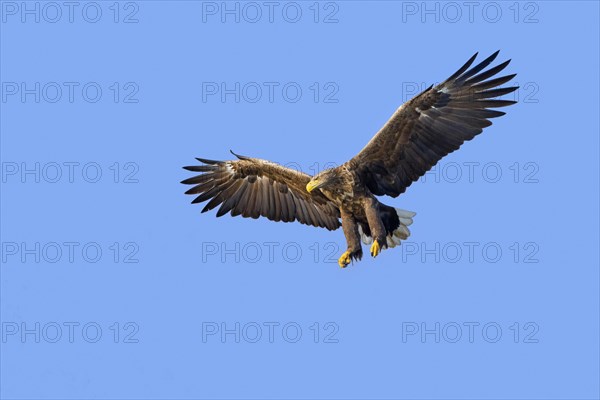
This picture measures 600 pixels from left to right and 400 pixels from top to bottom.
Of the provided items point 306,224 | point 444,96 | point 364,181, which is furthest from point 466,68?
point 306,224

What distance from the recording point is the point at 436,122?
1698cm

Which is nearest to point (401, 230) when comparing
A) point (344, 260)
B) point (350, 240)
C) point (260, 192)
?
point (350, 240)

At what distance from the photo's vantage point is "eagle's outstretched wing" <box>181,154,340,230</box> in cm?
1809

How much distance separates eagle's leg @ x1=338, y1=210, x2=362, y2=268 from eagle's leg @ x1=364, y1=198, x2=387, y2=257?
0.26m

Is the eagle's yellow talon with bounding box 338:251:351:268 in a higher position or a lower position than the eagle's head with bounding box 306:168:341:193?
lower

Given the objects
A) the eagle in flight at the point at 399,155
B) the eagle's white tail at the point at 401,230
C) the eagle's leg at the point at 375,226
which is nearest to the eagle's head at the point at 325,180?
the eagle in flight at the point at 399,155

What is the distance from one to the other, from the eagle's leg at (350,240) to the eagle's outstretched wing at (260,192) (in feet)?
2.19

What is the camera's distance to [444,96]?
16953 millimetres

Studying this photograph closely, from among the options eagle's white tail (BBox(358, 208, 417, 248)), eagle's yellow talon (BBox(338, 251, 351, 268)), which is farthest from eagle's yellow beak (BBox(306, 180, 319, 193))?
eagle's white tail (BBox(358, 208, 417, 248))

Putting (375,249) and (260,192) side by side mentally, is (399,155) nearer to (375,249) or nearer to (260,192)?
(375,249)

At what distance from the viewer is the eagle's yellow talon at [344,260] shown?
1698 cm

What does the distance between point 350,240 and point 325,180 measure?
838mm

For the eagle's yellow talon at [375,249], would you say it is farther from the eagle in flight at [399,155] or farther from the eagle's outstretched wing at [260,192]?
the eagle's outstretched wing at [260,192]

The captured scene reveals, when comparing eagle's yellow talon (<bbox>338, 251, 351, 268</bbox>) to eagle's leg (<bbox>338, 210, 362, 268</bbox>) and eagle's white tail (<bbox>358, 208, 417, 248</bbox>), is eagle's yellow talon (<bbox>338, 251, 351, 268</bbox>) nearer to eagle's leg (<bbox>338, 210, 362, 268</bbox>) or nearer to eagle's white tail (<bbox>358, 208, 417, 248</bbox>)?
eagle's leg (<bbox>338, 210, 362, 268</bbox>)
